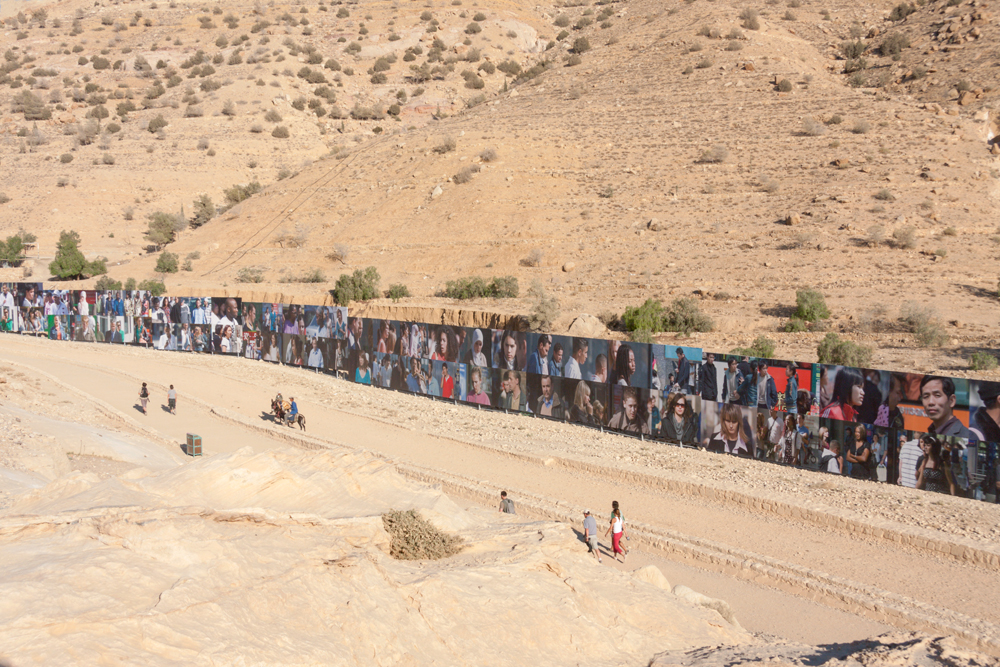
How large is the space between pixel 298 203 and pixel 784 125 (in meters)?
30.9

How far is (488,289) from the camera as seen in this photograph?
34.9 m

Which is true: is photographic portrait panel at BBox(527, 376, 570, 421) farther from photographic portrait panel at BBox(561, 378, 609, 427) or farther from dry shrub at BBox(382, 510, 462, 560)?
dry shrub at BBox(382, 510, 462, 560)

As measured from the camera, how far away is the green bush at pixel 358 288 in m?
37.2

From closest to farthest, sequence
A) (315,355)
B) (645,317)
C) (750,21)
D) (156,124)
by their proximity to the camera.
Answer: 1. (645,317)
2. (315,355)
3. (750,21)
4. (156,124)

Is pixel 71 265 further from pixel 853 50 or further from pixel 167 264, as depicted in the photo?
pixel 853 50

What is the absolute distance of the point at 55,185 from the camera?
63562 millimetres

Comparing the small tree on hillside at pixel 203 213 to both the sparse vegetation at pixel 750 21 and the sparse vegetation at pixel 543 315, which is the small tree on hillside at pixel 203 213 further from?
the sparse vegetation at pixel 750 21

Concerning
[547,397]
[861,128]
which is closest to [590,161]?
[861,128]

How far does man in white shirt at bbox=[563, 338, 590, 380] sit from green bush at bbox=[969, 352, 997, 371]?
34.9 ft

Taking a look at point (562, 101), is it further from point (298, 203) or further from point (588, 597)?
point (588, 597)

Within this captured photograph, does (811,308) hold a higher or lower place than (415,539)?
higher

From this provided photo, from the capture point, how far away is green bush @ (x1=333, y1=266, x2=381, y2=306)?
37156 millimetres

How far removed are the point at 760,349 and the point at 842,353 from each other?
2.52m

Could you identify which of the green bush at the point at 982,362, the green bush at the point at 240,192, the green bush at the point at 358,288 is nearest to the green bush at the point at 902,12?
the green bush at the point at 358,288
